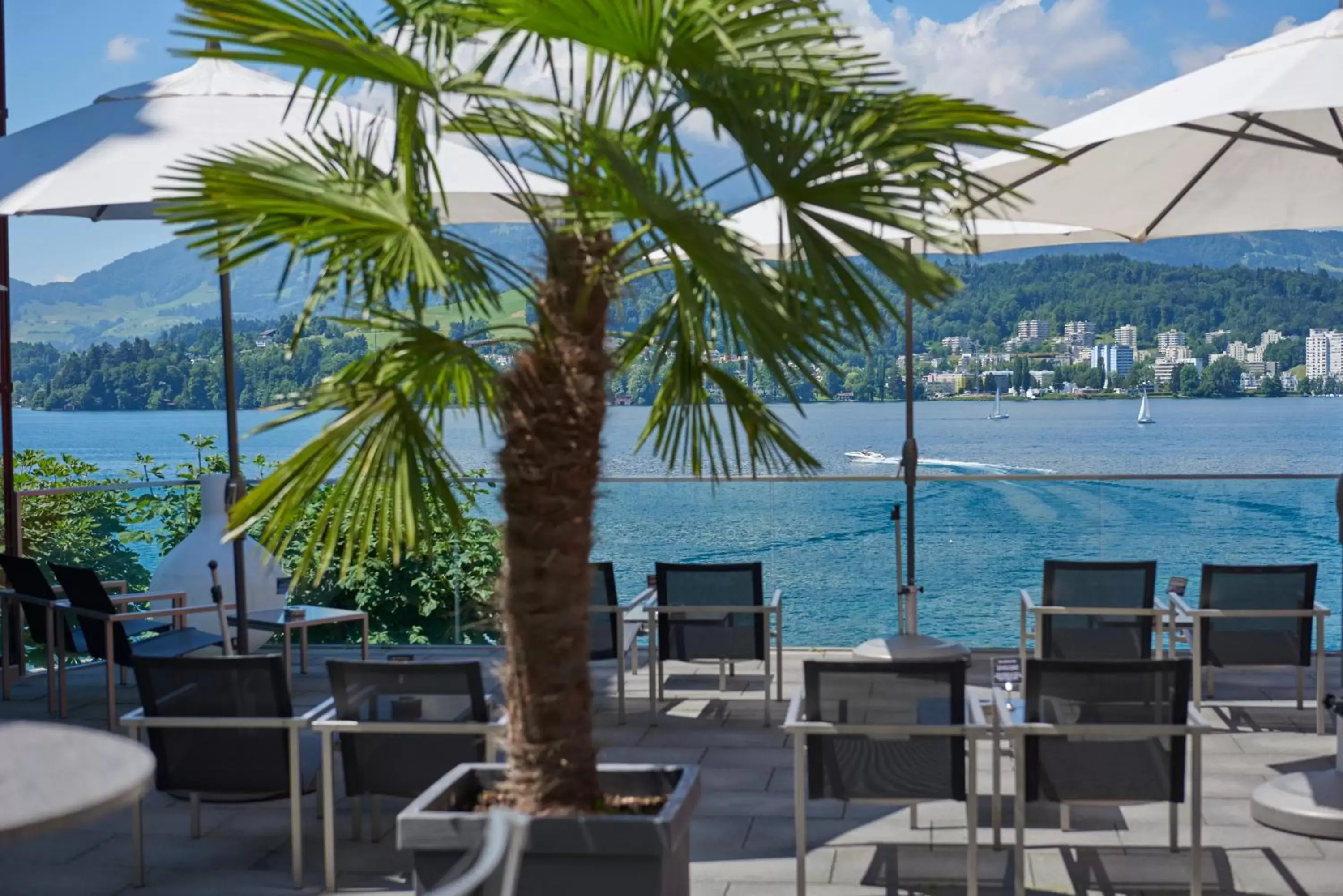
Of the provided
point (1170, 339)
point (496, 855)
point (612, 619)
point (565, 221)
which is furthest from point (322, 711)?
point (1170, 339)

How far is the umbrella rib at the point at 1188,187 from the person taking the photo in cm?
659

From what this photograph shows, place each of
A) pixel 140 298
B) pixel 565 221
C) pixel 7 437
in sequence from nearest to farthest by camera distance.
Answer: pixel 565 221
pixel 7 437
pixel 140 298

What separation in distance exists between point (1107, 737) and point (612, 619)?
314 cm

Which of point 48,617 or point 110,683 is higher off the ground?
point 48,617

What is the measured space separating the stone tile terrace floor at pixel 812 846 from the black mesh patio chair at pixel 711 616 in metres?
0.66

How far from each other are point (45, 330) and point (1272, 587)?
7328 cm

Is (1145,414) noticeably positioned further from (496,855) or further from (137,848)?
(496,855)

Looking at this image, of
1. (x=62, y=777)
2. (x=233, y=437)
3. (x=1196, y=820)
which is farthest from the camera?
(x=233, y=437)

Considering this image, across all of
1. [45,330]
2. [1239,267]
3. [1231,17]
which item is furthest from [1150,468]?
[45,330]

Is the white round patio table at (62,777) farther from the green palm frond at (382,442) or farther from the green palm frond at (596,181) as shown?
the green palm frond at (596,181)

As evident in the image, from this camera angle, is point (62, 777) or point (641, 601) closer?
point (62, 777)

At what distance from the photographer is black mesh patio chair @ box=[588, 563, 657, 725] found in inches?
264

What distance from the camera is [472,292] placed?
3.77m

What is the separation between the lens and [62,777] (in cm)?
224
